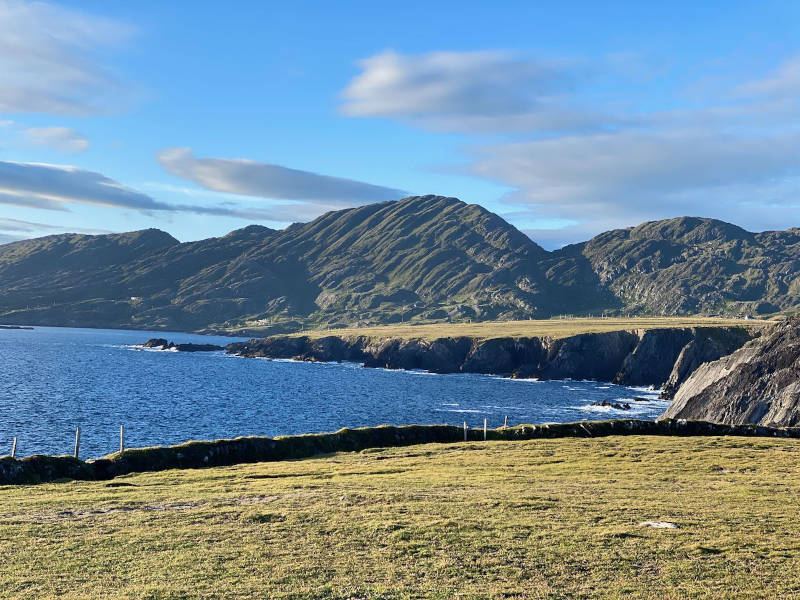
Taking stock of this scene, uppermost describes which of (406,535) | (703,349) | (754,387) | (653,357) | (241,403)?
(703,349)

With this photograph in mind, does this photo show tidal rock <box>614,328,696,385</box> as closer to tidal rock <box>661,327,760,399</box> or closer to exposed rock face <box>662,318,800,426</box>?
tidal rock <box>661,327,760,399</box>

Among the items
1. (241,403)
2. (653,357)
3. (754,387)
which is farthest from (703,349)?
(241,403)

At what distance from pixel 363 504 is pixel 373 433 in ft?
104

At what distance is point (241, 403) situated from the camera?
128 metres

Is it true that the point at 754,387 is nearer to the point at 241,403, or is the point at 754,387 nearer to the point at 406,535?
the point at 406,535

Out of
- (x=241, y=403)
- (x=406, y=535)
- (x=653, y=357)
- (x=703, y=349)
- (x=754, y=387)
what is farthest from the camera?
(x=653, y=357)

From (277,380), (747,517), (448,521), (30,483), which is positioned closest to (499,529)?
(448,521)

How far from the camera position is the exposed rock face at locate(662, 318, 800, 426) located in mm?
96750

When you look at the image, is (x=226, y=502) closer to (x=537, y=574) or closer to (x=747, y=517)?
(x=537, y=574)

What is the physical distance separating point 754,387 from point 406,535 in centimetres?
9484

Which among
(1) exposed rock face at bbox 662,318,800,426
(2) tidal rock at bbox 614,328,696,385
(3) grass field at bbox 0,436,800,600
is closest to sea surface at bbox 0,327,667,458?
(2) tidal rock at bbox 614,328,696,385

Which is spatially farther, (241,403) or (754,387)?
(241,403)

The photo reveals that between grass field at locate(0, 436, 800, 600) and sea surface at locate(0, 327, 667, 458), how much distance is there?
154ft

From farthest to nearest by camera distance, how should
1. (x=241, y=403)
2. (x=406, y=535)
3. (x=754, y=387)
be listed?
(x=241, y=403), (x=754, y=387), (x=406, y=535)
